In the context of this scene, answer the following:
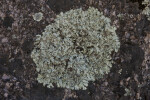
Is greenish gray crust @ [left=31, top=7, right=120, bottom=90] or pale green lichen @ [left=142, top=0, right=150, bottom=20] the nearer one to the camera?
greenish gray crust @ [left=31, top=7, right=120, bottom=90]

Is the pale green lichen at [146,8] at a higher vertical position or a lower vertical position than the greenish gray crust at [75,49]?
higher

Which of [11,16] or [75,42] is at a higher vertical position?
[11,16]

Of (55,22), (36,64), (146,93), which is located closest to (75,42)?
(55,22)

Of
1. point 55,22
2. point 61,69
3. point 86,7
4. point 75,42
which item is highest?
point 86,7

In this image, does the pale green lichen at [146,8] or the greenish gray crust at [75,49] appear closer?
the greenish gray crust at [75,49]

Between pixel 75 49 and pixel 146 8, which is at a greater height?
pixel 146 8

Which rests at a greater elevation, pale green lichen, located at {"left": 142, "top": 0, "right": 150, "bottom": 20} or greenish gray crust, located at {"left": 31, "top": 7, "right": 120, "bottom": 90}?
pale green lichen, located at {"left": 142, "top": 0, "right": 150, "bottom": 20}

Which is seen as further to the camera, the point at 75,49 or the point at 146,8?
the point at 146,8

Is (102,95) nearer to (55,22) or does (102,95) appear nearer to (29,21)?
(55,22)
